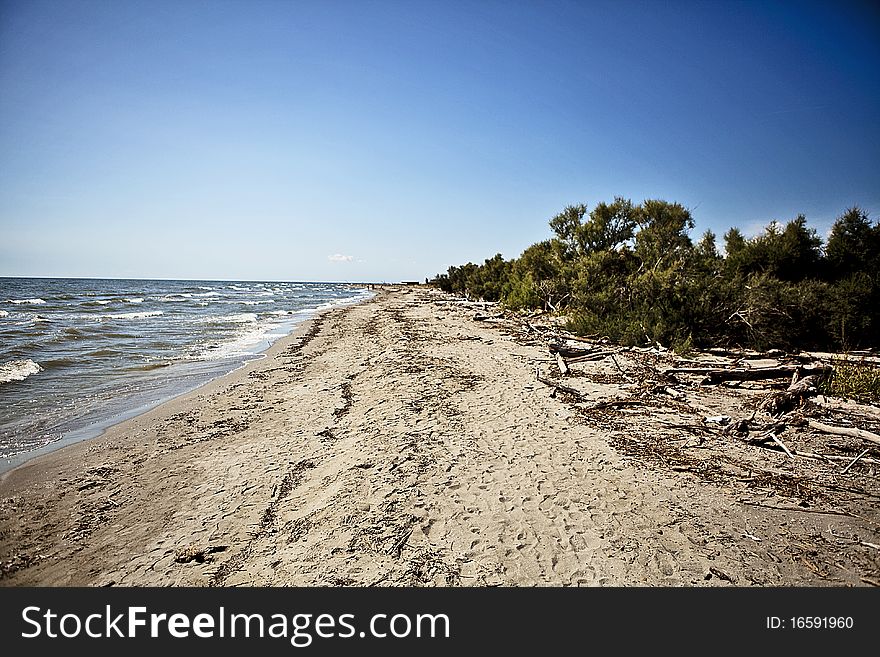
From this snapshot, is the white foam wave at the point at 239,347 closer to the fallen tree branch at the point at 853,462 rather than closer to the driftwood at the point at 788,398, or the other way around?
the driftwood at the point at 788,398

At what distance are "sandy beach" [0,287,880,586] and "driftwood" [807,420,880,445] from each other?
328mm

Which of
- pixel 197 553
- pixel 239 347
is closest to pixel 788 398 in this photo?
pixel 197 553

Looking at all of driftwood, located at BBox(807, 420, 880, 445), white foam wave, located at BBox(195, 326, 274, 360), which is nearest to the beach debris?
driftwood, located at BBox(807, 420, 880, 445)

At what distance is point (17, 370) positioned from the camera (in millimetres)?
10594

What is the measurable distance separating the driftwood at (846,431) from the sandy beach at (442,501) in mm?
328

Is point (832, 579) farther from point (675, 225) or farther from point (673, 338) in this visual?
point (675, 225)

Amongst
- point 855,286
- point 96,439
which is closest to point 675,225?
point 855,286

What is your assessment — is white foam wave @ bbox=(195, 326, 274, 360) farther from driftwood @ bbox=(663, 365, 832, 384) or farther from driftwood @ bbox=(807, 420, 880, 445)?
driftwood @ bbox=(807, 420, 880, 445)

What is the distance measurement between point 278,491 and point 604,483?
388cm

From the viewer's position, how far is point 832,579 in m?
2.98

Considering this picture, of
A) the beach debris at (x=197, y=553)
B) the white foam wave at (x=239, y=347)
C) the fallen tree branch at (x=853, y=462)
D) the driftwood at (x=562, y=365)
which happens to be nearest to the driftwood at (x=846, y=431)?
the fallen tree branch at (x=853, y=462)

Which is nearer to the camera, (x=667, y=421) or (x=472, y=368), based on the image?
(x=667, y=421)

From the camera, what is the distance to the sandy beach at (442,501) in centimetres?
322

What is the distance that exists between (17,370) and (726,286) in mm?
21126
